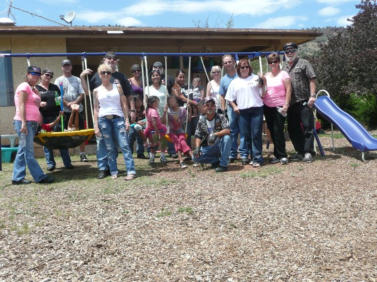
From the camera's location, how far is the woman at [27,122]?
586cm

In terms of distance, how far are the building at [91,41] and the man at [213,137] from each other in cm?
473

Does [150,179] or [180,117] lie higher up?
[180,117]

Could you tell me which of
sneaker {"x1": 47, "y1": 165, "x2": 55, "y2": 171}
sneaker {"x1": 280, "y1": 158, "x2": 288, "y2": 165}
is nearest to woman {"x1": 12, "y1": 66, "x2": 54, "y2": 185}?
sneaker {"x1": 47, "y1": 165, "x2": 55, "y2": 171}

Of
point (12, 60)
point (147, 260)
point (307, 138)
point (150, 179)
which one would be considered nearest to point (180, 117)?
point (150, 179)

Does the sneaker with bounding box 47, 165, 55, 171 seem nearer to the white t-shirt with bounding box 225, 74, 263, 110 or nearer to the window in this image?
the white t-shirt with bounding box 225, 74, 263, 110

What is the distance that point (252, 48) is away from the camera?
1338 centimetres

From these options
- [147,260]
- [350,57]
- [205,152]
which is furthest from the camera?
[350,57]

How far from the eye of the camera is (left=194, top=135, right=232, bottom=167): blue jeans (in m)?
6.51

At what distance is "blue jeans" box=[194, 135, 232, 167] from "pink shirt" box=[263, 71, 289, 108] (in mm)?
905

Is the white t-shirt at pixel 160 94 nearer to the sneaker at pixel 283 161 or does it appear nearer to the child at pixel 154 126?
the child at pixel 154 126

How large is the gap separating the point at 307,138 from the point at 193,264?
13.9ft


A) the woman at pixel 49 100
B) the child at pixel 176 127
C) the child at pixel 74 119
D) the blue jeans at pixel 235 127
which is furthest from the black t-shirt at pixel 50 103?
the blue jeans at pixel 235 127

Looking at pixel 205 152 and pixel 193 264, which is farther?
pixel 205 152

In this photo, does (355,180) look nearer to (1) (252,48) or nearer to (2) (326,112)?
(2) (326,112)
